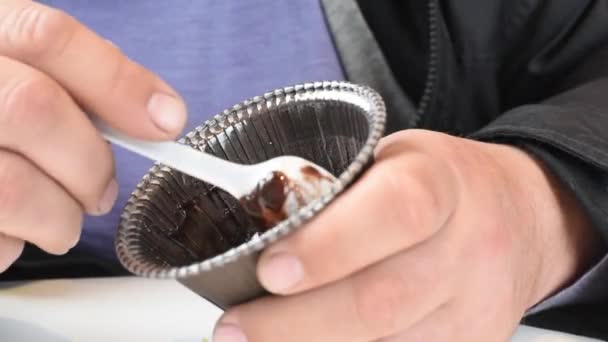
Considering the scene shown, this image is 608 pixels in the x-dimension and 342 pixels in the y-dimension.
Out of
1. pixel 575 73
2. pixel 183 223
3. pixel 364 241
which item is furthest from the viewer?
pixel 575 73

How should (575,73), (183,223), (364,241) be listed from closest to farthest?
(364,241) → (183,223) → (575,73)

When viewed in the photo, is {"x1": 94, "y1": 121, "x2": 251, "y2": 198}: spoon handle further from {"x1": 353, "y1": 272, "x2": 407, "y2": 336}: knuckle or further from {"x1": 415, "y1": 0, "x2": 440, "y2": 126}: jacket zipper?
{"x1": 415, "y1": 0, "x2": 440, "y2": 126}: jacket zipper

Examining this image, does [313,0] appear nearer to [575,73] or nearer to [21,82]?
[575,73]

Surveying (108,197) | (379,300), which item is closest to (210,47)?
(108,197)

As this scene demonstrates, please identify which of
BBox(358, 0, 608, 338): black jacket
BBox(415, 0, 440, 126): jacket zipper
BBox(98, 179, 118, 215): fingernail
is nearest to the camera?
BBox(98, 179, 118, 215): fingernail

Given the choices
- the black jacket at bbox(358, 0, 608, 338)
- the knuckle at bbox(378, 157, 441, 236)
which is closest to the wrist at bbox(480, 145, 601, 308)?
the black jacket at bbox(358, 0, 608, 338)

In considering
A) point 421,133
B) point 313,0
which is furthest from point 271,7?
point 421,133

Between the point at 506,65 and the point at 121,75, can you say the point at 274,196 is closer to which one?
the point at 121,75
